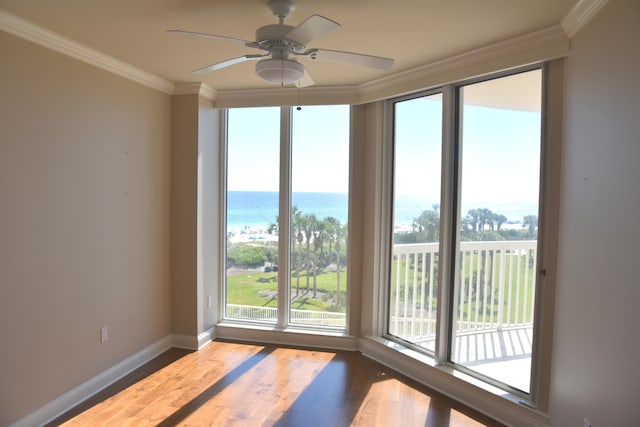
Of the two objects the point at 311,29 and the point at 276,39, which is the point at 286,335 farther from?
the point at 311,29

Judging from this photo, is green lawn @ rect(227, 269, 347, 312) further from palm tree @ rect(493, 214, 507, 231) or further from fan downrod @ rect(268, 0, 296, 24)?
fan downrod @ rect(268, 0, 296, 24)

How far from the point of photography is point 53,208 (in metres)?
2.58

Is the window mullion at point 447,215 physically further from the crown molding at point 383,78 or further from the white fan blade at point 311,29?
the white fan blade at point 311,29

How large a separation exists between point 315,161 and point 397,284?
1400mm

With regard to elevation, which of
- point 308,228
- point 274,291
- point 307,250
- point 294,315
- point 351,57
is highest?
point 351,57

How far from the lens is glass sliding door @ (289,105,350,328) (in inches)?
154

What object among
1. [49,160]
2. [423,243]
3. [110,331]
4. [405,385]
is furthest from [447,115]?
→ [110,331]

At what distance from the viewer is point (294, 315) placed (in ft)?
13.4

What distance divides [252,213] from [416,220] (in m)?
1.64

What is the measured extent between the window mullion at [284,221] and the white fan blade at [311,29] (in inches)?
78.7

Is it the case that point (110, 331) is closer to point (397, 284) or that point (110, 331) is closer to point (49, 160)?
point (49, 160)

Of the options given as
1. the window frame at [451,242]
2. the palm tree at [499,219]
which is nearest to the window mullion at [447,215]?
the window frame at [451,242]

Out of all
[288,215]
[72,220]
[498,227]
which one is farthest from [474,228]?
[72,220]

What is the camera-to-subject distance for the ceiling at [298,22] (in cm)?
205
